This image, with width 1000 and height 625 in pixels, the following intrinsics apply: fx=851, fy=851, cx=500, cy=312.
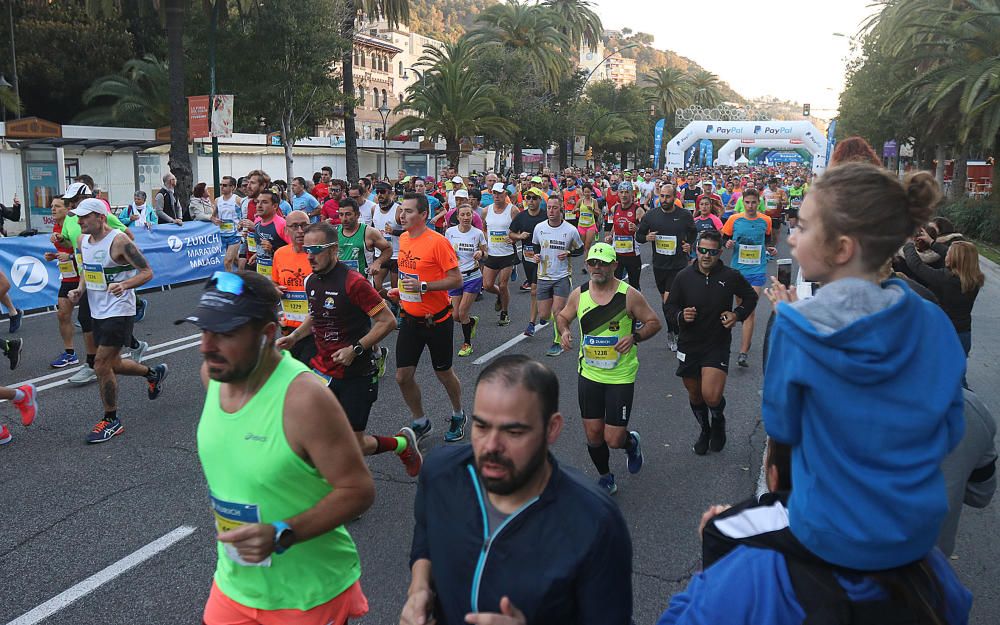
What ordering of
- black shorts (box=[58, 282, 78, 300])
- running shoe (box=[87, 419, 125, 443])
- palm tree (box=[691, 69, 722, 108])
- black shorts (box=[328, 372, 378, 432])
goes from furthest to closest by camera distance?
palm tree (box=[691, 69, 722, 108]) < black shorts (box=[58, 282, 78, 300]) < running shoe (box=[87, 419, 125, 443]) < black shorts (box=[328, 372, 378, 432])

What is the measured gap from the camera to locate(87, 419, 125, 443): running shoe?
7.03 metres

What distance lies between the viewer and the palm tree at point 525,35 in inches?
1965

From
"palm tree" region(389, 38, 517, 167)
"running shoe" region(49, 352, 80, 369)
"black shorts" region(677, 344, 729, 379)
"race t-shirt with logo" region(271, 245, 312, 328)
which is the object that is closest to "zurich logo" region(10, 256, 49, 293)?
"running shoe" region(49, 352, 80, 369)

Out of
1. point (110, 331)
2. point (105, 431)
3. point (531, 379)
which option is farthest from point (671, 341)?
point (531, 379)

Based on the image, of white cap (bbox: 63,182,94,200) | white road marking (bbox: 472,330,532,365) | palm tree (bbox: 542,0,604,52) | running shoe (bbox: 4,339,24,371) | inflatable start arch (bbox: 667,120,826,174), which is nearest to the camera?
white cap (bbox: 63,182,94,200)

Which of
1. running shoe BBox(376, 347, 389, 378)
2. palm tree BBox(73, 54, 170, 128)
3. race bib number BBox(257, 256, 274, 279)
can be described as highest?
palm tree BBox(73, 54, 170, 128)

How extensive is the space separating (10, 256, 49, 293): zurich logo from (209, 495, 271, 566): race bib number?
39.4 feet

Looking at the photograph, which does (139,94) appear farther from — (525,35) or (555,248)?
(555,248)

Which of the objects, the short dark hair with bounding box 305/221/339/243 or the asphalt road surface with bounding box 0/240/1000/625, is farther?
the short dark hair with bounding box 305/221/339/243

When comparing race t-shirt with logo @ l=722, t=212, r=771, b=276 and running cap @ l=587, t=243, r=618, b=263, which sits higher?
running cap @ l=587, t=243, r=618, b=263

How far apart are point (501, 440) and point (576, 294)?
4.50 m

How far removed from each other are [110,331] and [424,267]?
280 centimetres

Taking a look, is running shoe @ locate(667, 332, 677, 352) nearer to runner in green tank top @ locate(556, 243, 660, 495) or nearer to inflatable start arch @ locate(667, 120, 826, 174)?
runner in green tank top @ locate(556, 243, 660, 495)

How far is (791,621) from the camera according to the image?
1.81 m
